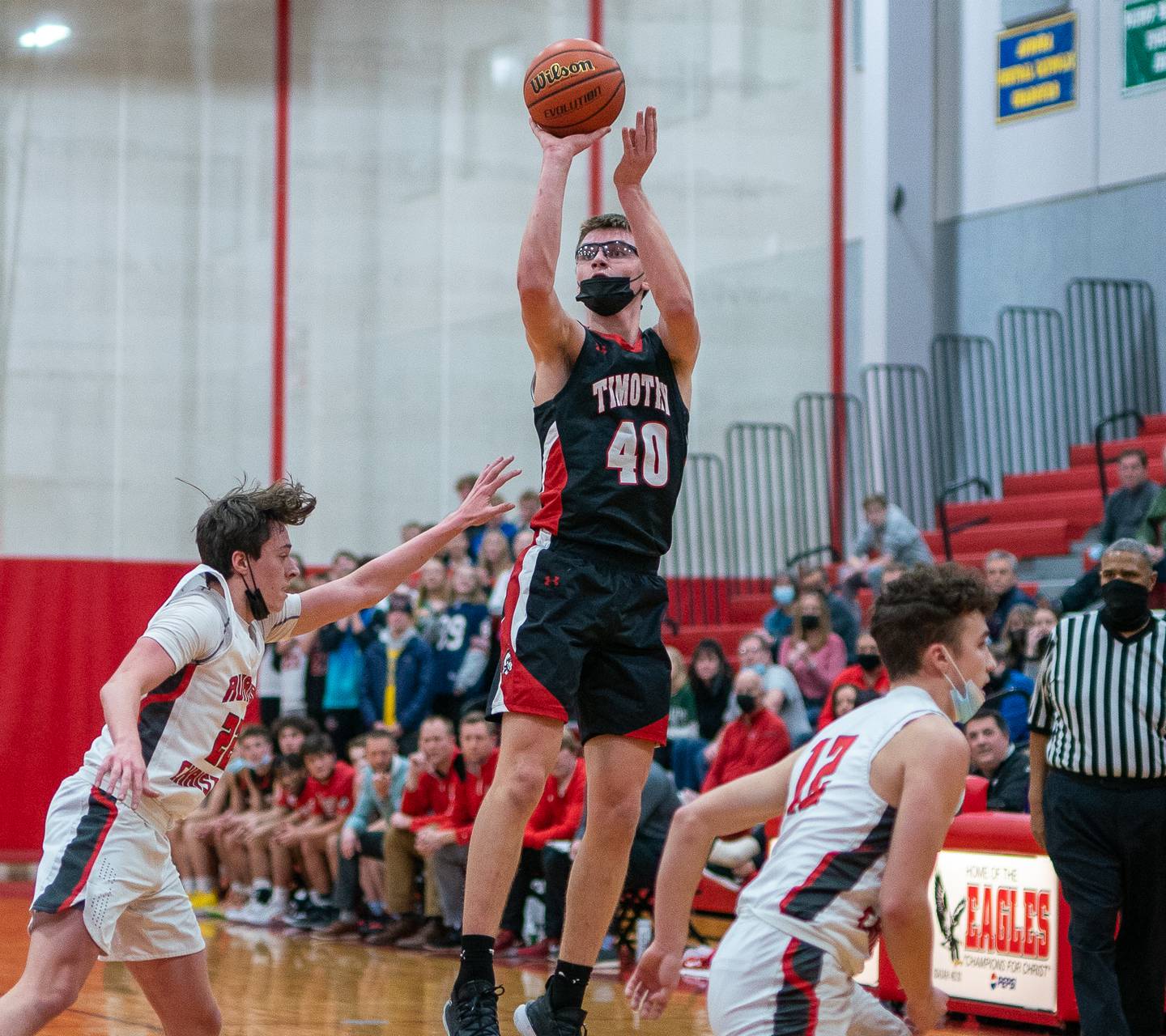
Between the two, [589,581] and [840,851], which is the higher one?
[589,581]

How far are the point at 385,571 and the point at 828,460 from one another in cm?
1194

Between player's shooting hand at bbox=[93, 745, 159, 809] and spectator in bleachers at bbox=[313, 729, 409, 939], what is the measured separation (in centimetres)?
685

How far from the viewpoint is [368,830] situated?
10.7 metres

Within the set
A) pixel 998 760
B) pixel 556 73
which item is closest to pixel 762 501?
pixel 998 760

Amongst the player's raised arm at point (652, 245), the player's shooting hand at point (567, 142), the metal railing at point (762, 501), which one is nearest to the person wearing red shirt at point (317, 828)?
the metal railing at point (762, 501)

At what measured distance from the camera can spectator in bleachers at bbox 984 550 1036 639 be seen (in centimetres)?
1061

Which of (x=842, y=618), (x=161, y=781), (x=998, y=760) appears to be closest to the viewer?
(x=161, y=781)

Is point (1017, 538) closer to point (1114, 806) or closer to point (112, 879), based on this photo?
point (1114, 806)

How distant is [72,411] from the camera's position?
15.6 metres

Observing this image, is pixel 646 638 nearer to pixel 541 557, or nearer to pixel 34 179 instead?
pixel 541 557

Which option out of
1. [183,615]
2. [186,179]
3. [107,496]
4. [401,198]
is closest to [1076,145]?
[401,198]

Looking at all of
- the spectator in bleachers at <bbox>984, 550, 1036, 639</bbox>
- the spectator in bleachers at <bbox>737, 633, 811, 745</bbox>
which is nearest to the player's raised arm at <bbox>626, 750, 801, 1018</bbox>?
the spectator in bleachers at <bbox>737, 633, 811, 745</bbox>

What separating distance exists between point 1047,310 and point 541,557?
1078cm

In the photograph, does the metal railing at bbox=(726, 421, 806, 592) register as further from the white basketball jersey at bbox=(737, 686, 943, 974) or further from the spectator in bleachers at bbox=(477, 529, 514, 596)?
the white basketball jersey at bbox=(737, 686, 943, 974)
